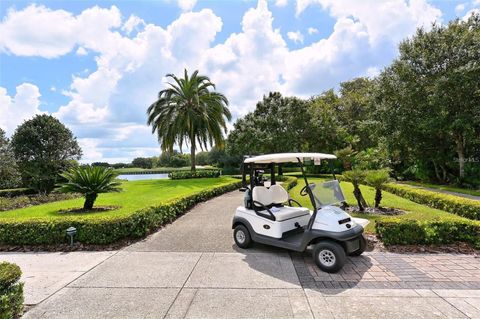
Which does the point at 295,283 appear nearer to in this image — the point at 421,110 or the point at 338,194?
the point at 338,194

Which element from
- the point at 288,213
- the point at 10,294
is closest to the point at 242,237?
the point at 288,213

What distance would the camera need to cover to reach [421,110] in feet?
57.9

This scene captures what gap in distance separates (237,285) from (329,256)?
170 cm

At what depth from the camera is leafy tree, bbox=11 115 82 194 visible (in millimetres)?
19734

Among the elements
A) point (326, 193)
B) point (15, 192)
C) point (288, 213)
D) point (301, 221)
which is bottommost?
point (301, 221)

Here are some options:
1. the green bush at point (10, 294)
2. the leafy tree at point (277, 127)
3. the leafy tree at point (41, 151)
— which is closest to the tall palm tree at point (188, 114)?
the leafy tree at point (277, 127)

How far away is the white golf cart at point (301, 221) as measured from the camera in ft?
15.7

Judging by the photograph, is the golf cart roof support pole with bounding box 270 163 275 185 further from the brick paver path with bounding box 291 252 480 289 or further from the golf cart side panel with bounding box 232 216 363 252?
the brick paver path with bounding box 291 252 480 289

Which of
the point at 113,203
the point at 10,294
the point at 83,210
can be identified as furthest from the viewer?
the point at 113,203

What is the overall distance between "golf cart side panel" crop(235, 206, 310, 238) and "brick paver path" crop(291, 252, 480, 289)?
0.60m

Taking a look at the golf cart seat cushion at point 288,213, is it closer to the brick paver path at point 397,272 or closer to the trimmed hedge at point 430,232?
the brick paver path at point 397,272

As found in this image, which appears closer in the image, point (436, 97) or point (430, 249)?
point (430, 249)

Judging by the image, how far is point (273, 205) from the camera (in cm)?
617

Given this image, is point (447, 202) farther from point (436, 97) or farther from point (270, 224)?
point (436, 97)
